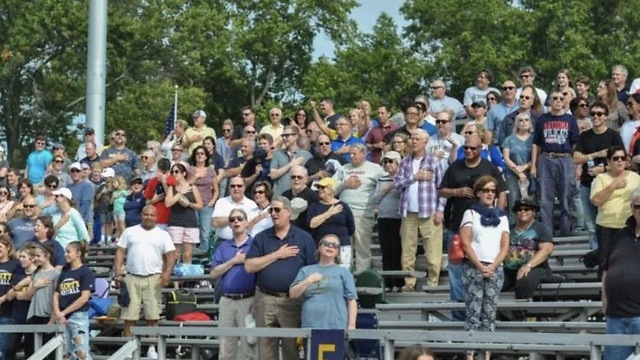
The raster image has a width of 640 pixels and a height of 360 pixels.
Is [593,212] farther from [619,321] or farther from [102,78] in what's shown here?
[102,78]

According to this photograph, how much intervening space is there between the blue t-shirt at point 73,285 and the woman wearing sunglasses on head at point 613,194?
480 cm

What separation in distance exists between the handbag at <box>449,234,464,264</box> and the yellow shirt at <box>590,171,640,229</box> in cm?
128

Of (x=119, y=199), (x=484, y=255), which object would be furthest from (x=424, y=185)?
(x=119, y=199)

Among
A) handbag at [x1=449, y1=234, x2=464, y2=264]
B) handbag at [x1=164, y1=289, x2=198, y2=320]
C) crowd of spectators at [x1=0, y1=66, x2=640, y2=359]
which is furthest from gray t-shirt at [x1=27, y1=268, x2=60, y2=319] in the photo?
handbag at [x1=449, y1=234, x2=464, y2=264]

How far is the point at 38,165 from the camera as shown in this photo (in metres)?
23.0

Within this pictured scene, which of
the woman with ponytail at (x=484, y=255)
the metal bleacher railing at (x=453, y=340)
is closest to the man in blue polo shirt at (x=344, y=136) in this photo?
the metal bleacher railing at (x=453, y=340)

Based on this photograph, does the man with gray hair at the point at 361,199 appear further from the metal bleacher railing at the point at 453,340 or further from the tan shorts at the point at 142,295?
the metal bleacher railing at the point at 453,340

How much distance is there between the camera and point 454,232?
47.4 feet

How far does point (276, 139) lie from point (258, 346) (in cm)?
696

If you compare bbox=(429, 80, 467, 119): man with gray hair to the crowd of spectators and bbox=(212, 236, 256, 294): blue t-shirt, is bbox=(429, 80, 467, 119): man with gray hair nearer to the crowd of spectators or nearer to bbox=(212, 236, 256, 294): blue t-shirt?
the crowd of spectators

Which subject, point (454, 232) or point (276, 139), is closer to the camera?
point (454, 232)

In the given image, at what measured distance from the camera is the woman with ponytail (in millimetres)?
12836

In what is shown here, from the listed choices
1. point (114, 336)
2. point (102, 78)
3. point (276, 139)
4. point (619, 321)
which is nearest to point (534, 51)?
point (102, 78)

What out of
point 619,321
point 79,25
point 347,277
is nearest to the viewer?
point 619,321
